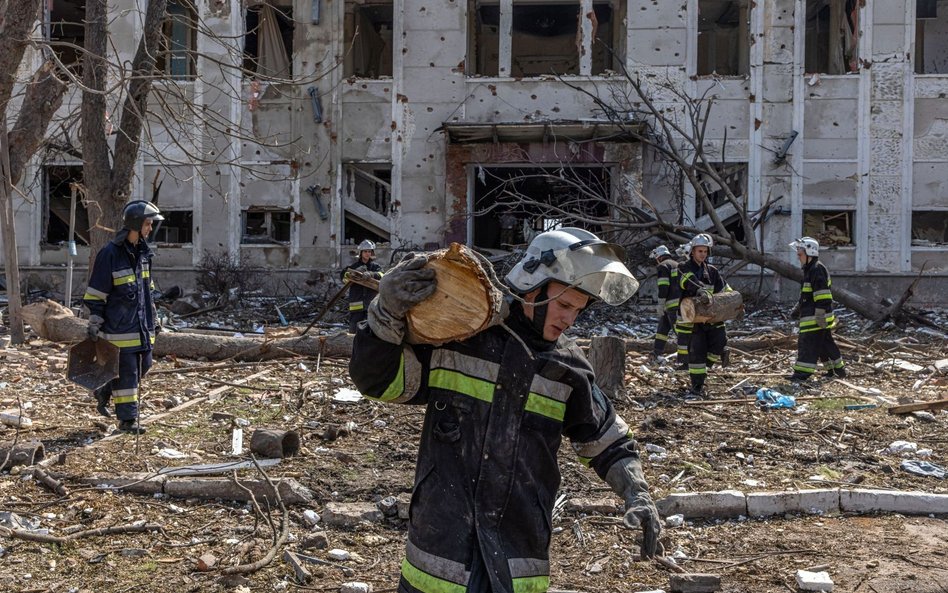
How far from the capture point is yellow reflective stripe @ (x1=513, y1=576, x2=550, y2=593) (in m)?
2.49

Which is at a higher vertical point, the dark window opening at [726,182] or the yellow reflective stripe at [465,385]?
the dark window opening at [726,182]

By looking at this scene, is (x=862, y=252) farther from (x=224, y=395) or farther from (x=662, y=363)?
(x=224, y=395)

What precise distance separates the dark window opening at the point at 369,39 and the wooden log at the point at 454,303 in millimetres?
17092

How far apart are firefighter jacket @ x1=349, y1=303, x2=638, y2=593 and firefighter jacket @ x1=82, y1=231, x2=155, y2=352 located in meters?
4.85

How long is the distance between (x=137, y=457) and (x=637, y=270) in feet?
42.0

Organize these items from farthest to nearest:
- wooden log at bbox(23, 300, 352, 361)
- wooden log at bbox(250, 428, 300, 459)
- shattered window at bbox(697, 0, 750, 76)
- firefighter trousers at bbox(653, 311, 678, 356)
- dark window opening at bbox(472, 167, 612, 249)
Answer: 1. shattered window at bbox(697, 0, 750, 76)
2. dark window opening at bbox(472, 167, 612, 249)
3. firefighter trousers at bbox(653, 311, 678, 356)
4. wooden log at bbox(23, 300, 352, 361)
5. wooden log at bbox(250, 428, 300, 459)

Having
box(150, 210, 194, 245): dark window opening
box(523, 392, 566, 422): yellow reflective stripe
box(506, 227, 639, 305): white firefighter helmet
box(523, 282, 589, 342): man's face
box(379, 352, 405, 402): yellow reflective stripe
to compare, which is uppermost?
box(150, 210, 194, 245): dark window opening

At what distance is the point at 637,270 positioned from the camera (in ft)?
57.6

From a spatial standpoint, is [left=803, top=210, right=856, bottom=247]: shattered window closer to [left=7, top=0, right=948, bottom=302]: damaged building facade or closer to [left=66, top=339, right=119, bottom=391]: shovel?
[left=7, top=0, right=948, bottom=302]: damaged building facade

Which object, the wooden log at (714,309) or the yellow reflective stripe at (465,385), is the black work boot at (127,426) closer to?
the yellow reflective stripe at (465,385)

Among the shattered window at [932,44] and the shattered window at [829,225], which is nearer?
the shattered window at [829,225]

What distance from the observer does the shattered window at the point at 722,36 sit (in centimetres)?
1895

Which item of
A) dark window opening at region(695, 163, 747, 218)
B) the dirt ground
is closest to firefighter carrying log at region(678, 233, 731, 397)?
the dirt ground

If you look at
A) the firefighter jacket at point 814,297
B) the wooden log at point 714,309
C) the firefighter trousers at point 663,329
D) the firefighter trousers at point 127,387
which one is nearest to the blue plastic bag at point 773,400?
the wooden log at point 714,309
